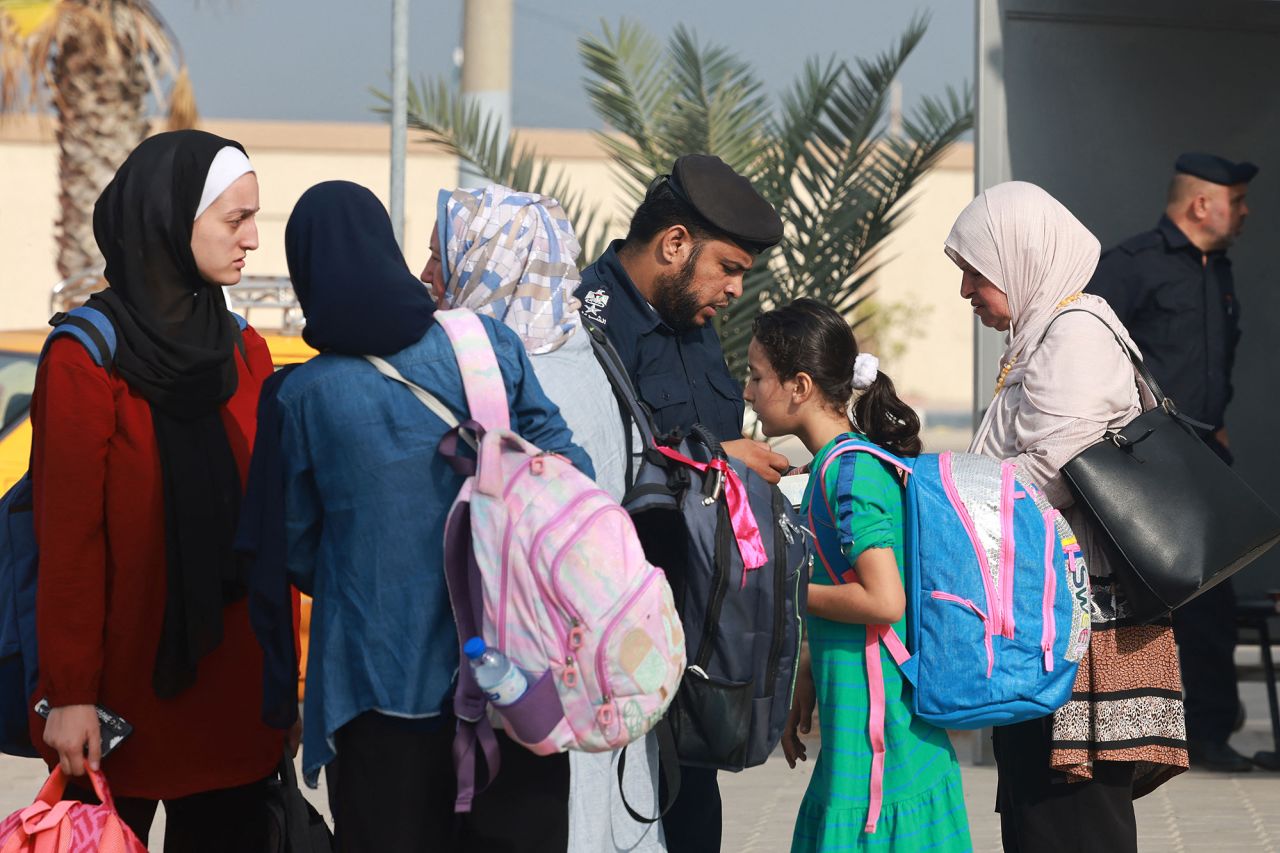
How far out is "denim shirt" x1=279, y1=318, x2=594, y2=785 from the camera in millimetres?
2676

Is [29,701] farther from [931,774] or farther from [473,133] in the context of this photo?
[473,133]

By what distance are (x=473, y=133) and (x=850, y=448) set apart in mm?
5582

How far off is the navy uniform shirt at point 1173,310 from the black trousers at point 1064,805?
2.98 meters

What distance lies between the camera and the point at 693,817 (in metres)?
3.80

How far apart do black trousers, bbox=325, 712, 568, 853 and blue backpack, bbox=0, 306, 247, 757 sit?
29.3 inches

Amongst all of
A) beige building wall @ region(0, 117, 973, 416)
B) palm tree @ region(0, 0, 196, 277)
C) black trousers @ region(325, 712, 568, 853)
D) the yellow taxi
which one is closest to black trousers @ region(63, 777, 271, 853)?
black trousers @ region(325, 712, 568, 853)

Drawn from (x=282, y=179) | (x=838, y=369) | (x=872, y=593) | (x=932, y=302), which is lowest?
(x=932, y=302)

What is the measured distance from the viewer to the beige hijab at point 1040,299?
367 cm

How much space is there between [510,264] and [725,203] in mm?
776

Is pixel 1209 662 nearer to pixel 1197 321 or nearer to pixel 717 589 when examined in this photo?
pixel 1197 321

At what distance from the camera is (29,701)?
310cm

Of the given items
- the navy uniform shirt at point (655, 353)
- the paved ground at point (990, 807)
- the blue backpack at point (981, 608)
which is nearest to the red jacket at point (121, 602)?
the navy uniform shirt at point (655, 353)

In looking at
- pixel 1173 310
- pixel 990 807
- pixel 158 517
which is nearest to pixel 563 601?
pixel 158 517

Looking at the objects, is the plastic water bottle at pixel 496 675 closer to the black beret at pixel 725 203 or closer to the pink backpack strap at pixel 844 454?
the pink backpack strap at pixel 844 454
